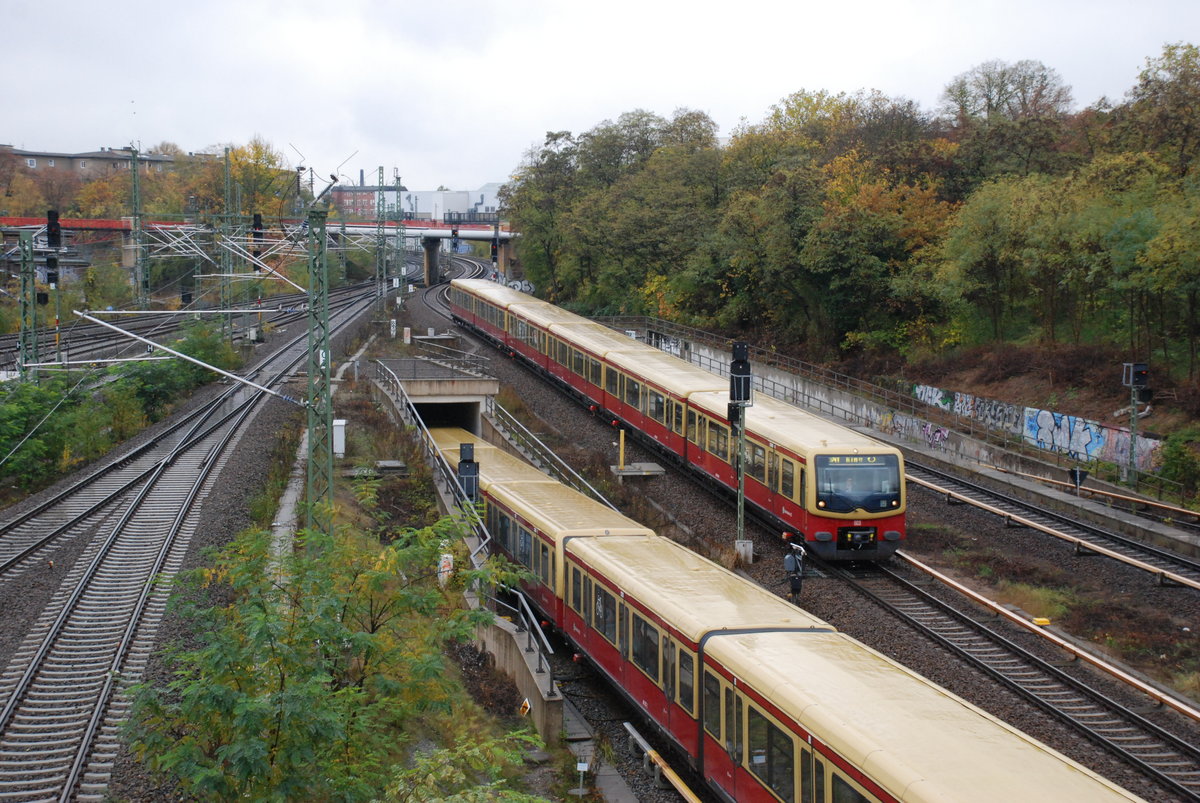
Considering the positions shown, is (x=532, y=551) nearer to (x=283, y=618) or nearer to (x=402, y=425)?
(x=283, y=618)

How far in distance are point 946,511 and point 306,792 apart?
19.3 meters

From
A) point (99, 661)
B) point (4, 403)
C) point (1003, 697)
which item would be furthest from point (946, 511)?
point (4, 403)

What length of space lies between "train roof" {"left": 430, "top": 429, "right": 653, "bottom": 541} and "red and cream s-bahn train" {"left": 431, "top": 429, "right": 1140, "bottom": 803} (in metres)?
0.08

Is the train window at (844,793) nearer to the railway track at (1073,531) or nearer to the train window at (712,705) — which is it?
the train window at (712,705)

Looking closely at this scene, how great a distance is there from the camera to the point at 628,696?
48.5 ft

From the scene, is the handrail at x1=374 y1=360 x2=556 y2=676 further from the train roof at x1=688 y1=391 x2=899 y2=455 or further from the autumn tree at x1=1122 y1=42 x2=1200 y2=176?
the autumn tree at x1=1122 y1=42 x2=1200 y2=176

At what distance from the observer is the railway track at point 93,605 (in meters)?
12.0

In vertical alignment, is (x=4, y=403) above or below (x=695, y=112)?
below

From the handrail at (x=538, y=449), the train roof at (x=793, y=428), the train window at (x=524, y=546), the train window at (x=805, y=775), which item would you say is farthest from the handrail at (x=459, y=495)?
the train roof at (x=793, y=428)

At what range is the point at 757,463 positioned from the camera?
2295cm

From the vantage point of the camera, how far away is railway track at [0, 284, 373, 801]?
1196 centimetres

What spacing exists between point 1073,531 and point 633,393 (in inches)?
498

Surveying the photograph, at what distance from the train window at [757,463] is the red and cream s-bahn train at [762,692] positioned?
15.8ft

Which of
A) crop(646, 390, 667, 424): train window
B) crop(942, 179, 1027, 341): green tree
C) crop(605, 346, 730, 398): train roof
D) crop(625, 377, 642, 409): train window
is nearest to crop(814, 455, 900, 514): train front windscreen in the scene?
crop(605, 346, 730, 398): train roof
